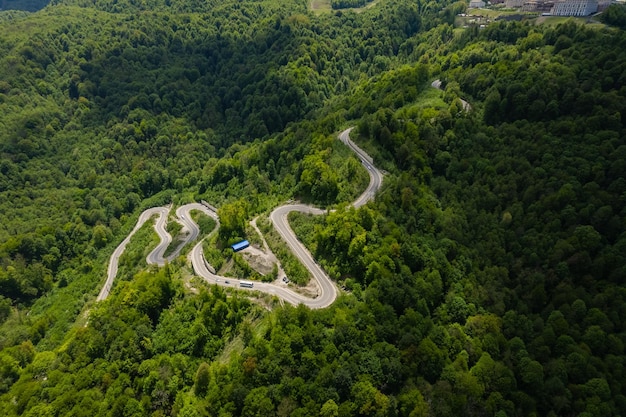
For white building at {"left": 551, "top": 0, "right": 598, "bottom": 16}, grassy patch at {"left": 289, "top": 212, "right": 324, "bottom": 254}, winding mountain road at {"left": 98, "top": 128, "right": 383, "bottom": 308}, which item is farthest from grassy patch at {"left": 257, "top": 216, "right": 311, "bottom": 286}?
white building at {"left": 551, "top": 0, "right": 598, "bottom": 16}

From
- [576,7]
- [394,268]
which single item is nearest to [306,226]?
[394,268]

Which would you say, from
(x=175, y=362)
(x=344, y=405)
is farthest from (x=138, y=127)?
(x=344, y=405)

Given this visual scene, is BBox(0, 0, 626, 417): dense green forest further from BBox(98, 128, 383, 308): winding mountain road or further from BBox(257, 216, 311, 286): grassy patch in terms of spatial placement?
BBox(257, 216, 311, 286): grassy patch

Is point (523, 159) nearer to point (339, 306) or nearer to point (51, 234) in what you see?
point (339, 306)

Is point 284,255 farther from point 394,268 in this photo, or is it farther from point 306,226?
point 394,268

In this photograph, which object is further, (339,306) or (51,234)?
(51,234)

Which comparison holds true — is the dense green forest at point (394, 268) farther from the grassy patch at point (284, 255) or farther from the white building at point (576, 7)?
the white building at point (576, 7)
